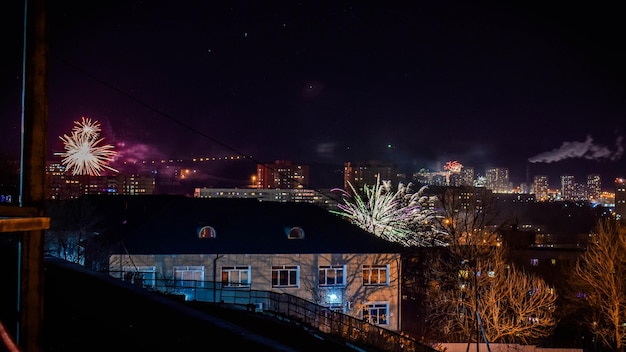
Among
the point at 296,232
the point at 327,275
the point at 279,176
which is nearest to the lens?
the point at 327,275

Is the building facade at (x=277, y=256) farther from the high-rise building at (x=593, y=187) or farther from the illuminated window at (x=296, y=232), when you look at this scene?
the high-rise building at (x=593, y=187)

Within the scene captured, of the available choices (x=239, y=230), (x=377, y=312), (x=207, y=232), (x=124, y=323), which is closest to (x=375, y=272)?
(x=377, y=312)

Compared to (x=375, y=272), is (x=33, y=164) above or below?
above

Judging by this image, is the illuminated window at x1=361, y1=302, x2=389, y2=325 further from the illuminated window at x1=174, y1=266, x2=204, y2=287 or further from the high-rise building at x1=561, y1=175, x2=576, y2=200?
the high-rise building at x1=561, y1=175, x2=576, y2=200

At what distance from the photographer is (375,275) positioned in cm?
3397

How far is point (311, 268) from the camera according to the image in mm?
33000

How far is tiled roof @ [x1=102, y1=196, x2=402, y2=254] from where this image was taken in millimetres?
31969

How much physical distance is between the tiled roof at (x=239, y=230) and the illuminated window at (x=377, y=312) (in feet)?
10.1

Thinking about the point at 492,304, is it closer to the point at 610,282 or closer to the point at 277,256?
the point at 610,282

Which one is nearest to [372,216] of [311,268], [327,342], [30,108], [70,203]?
[311,268]

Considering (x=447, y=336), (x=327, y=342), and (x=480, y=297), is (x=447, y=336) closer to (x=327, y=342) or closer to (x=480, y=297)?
(x=480, y=297)

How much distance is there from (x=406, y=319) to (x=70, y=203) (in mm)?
25471

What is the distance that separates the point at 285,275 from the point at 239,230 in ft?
12.2

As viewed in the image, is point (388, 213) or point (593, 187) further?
point (593, 187)
